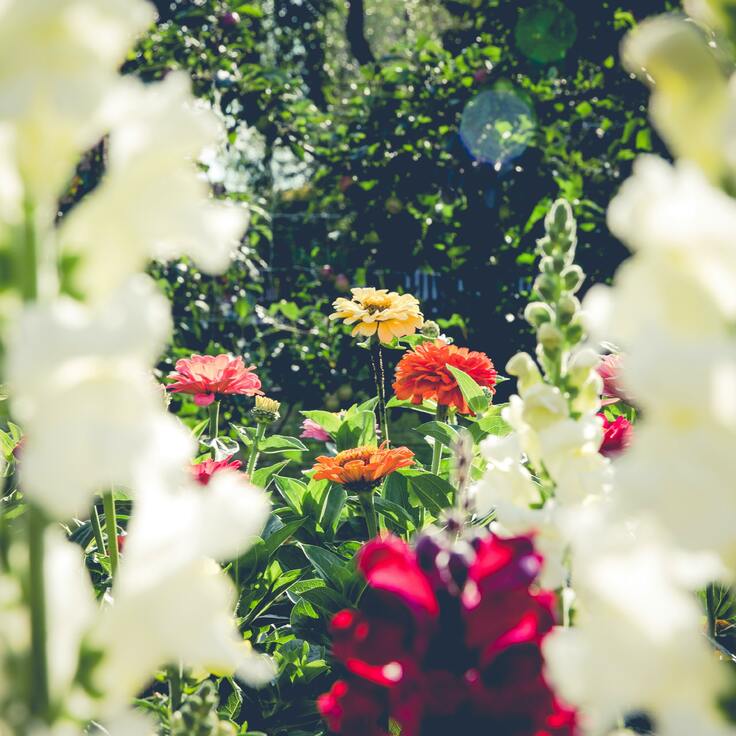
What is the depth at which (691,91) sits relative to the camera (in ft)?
1.22

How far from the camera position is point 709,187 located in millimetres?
376

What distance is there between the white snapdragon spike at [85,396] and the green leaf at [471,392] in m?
1.15

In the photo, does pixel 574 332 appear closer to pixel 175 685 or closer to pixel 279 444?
pixel 175 685

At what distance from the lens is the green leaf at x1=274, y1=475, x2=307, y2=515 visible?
5.15 ft

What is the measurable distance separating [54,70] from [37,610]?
22cm

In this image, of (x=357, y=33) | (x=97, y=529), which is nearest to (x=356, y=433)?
(x=97, y=529)

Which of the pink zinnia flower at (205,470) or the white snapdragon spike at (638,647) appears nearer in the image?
the white snapdragon spike at (638,647)

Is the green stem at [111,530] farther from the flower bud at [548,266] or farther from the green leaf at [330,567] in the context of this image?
the flower bud at [548,266]

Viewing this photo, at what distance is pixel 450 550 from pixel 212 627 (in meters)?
0.19

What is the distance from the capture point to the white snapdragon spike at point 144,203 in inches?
15.9

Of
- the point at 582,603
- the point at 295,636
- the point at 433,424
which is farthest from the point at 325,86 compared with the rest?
the point at 582,603

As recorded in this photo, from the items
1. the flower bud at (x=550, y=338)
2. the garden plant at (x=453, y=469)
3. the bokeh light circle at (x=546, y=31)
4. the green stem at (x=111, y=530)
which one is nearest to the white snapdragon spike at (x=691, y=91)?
the garden plant at (x=453, y=469)

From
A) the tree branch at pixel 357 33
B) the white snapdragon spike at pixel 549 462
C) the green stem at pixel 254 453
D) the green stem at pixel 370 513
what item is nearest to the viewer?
the white snapdragon spike at pixel 549 462

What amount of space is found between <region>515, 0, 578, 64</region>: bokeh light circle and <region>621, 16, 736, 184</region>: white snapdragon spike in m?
2.88
